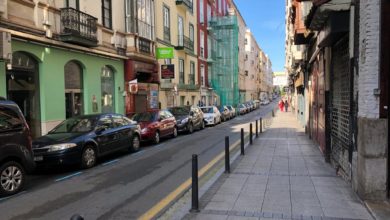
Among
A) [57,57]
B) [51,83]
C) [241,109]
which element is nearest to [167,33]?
[57,57]

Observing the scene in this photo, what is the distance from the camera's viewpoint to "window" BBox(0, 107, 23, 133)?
7520 millimetres

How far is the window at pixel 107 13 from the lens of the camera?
19.2 meters

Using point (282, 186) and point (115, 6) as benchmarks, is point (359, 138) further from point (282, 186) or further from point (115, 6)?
point (115, 6)

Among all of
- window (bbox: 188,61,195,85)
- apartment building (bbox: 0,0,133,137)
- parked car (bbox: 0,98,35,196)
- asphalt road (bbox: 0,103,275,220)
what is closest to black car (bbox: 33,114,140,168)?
asphalt road (bbox: 0,103,275,220)

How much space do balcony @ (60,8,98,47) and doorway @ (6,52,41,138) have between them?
5.90 feet

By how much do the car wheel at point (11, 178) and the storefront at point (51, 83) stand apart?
551 cm

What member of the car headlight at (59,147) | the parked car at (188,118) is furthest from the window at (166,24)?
the car headlight at (59,147)

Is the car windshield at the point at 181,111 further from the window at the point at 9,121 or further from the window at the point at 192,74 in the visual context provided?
the window at the point at 9,121

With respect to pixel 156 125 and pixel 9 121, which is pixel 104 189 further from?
pixel 156 125

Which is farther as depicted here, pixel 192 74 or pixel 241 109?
pixel 241 109

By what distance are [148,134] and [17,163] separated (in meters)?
8.10

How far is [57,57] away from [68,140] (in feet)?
21.5

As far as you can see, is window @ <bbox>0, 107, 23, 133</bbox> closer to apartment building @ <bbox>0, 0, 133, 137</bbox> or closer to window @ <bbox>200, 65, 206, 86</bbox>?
apartment building @ <bbox>0, 0, 133, 137</bbox>

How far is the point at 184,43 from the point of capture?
32031 mm
